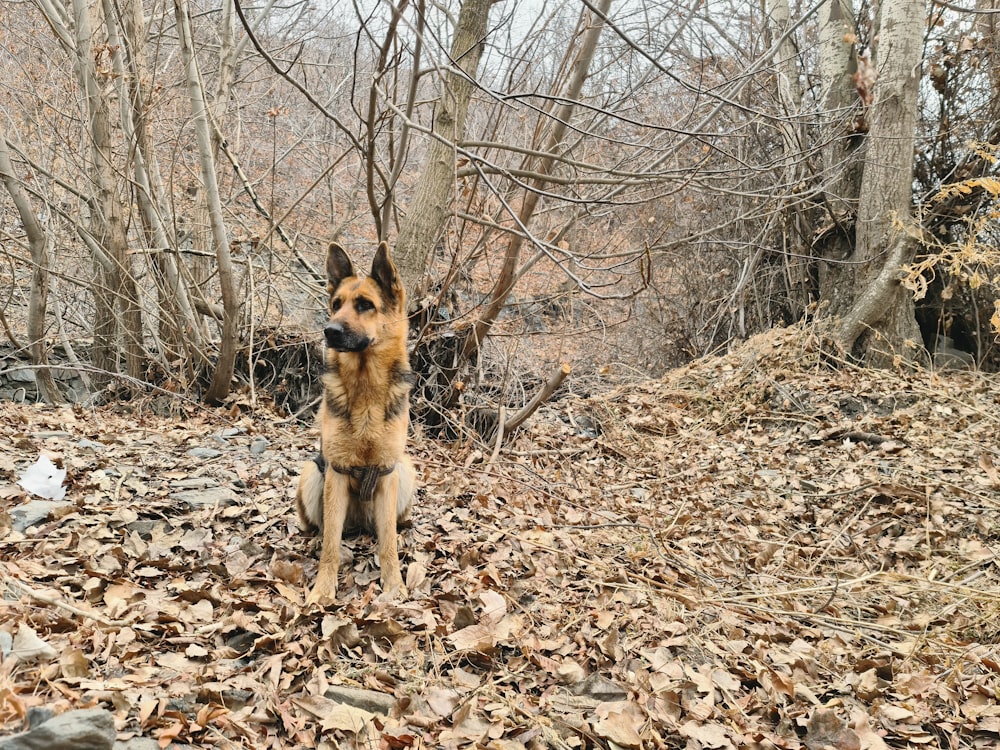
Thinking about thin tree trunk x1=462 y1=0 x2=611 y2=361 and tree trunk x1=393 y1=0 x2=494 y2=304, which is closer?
tree trunk x1=393 y1=0 x2=494 y2=304

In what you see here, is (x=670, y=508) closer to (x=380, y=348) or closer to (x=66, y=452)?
(x=380, y=348)

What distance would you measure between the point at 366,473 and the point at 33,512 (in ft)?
6.77

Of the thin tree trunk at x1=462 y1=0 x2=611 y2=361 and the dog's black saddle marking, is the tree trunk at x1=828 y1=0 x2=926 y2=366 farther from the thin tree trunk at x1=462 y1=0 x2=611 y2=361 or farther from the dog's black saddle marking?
the dog's black saddle marking

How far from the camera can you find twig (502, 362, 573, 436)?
674cm

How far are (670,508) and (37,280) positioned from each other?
24.6 ft

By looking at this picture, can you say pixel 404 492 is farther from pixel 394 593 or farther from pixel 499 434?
pixel 499 434

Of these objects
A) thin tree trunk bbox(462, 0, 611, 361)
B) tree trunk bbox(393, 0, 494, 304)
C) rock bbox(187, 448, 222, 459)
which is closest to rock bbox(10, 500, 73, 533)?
rock bbox(187, 448, 222, 459)

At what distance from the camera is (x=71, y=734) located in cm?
216

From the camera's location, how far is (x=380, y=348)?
4246mm

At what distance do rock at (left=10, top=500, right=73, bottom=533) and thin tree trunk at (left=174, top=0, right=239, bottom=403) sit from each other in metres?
3.25

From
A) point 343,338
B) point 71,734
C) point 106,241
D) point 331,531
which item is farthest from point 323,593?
point 106,241

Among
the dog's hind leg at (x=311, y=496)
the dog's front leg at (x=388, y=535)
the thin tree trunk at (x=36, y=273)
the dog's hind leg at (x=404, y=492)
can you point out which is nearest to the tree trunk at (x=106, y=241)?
the thin tree trunk at (x=36, y=273)

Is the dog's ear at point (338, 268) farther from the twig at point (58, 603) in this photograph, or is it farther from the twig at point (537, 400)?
the twig at point (537, 400)

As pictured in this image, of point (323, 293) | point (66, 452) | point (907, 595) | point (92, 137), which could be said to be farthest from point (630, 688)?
point (92, 137)
